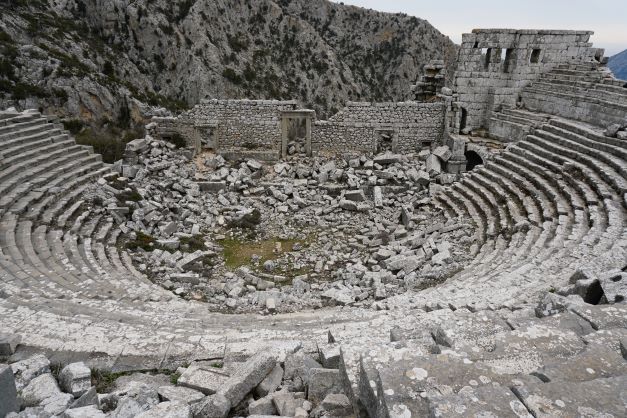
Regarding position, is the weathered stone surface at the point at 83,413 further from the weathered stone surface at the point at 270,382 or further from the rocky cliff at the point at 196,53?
the rocky cliff at the point at 196,53

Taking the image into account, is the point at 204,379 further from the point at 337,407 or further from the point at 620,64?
the point at 620,64

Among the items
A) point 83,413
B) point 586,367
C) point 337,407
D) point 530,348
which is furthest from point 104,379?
point 586,367

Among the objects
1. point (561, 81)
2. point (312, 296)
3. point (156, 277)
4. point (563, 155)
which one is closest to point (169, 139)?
point (156, 277)

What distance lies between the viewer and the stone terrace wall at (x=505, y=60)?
674 inches

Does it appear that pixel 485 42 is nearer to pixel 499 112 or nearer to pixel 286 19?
pixel 499 112

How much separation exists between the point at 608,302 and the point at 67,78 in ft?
103

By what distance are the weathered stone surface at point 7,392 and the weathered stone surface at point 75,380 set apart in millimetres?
561

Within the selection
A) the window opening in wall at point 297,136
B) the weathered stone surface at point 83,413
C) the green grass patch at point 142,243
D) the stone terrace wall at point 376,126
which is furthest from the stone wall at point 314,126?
the weathered stone surface at point 83,413

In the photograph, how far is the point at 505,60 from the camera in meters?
17.7

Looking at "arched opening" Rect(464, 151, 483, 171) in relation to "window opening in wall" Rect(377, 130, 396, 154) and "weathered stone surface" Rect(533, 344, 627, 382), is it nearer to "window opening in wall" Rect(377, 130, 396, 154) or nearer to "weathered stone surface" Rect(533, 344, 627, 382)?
"window opening in wall" Rect(377, 130, 396, 154)

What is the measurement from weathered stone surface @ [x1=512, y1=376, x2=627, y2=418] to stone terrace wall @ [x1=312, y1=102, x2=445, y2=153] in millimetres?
15126

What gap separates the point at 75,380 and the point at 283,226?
29.8 feet

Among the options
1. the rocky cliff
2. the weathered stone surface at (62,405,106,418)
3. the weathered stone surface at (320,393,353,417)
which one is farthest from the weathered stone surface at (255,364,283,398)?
the rocky cliff

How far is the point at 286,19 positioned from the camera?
51.0m
